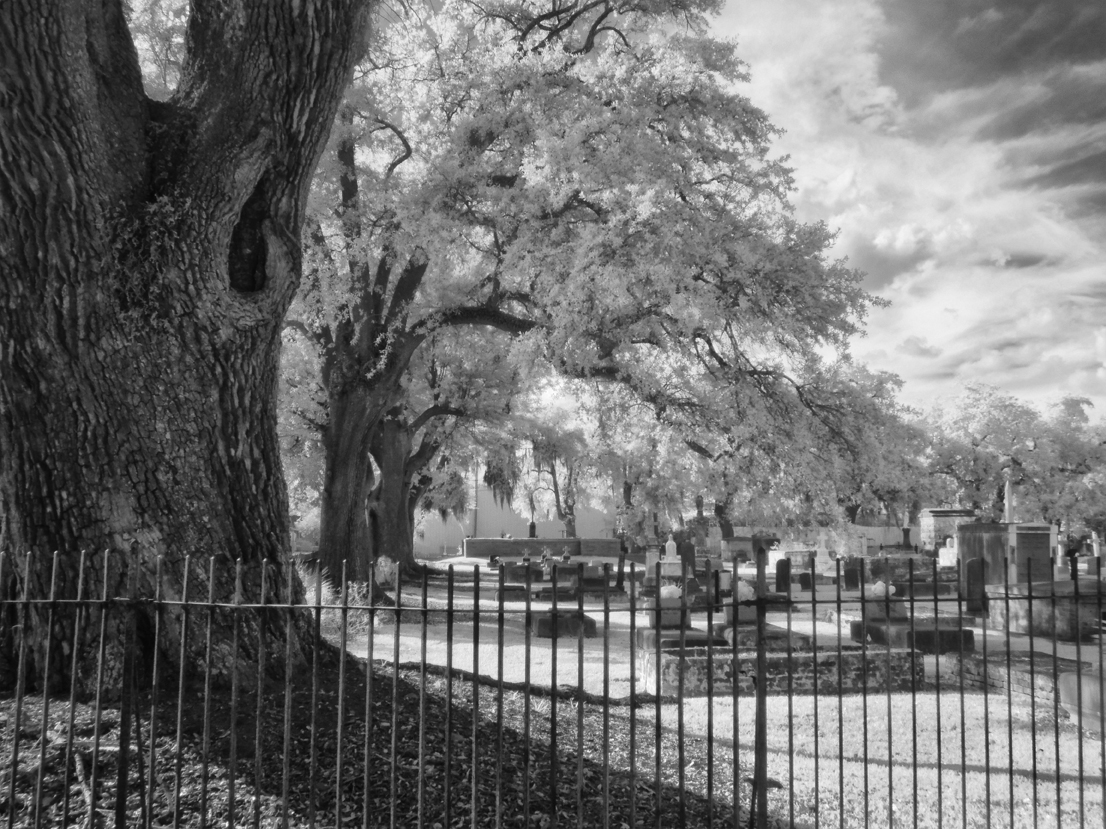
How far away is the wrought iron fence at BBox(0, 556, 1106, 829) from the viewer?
12.5 feet

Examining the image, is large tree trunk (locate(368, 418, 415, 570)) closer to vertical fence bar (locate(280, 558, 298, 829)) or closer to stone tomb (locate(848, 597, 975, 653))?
stone tomb (locate(848, 597, 975, 653))

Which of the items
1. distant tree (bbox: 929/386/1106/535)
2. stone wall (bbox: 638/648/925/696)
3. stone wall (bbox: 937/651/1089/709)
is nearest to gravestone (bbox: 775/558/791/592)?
stone wall (bbox: 638/648/925/696)

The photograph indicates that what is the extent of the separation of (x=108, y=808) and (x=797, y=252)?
11.3 m

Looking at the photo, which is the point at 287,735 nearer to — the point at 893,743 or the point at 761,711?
the point at 761,711

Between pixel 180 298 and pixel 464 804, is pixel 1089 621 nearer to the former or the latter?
pixel 464 804

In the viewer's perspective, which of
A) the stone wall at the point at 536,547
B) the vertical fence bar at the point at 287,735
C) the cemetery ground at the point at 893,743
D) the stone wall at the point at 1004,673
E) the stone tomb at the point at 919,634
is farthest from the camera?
the stone wall at the point at 536,547

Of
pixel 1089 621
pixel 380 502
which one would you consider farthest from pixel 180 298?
pixel 380 502

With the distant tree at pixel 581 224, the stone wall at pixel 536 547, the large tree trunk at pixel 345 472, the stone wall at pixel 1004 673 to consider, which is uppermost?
the distant tree at pixel 581 224

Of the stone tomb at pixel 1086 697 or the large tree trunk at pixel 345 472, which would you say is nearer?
the stone tomb at pixel 1086 697

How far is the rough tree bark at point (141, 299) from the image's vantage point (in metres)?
5.29

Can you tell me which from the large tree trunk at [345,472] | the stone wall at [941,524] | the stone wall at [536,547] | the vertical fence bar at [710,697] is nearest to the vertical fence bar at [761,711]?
the vertical fence bar at [710,697]

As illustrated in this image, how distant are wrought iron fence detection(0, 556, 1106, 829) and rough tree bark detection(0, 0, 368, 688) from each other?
247 mm

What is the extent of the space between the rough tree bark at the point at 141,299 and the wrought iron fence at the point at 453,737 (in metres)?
0.25

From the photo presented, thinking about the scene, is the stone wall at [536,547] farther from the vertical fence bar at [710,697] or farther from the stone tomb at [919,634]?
the vertical fence bar at [710,697]
